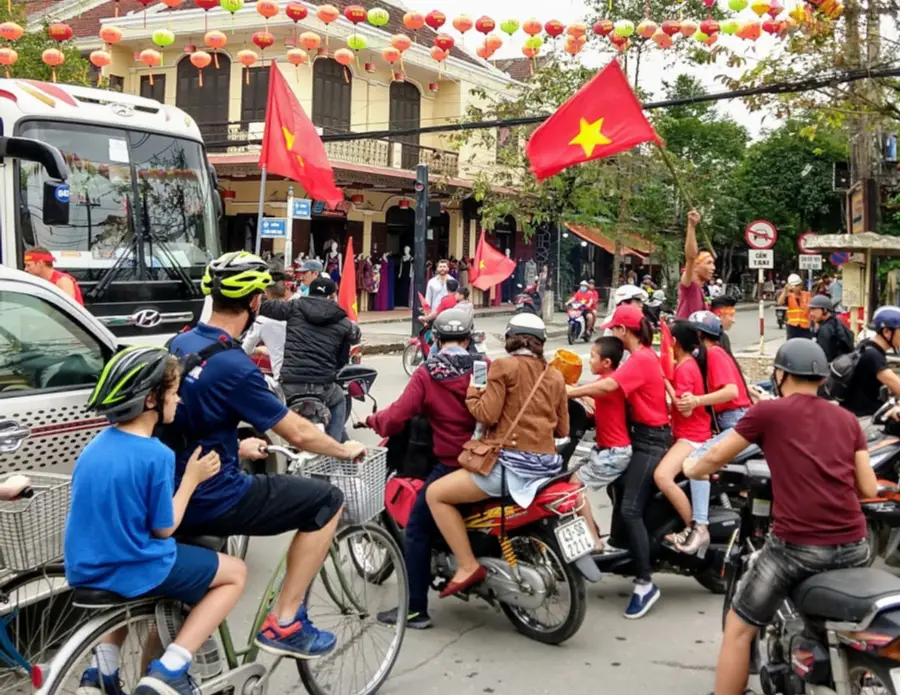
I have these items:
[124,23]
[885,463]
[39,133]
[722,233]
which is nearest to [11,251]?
[39,133]

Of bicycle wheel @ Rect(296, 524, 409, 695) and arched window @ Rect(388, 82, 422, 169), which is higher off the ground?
arched window @ Rect(388, 82, 422, 169)

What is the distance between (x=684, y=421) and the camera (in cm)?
543

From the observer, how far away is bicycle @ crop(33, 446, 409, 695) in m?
2.87

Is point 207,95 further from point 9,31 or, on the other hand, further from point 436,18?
point 436,18

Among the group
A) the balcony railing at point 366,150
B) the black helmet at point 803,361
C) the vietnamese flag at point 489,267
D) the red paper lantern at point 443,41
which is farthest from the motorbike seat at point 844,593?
the balcony railing at point 366,150

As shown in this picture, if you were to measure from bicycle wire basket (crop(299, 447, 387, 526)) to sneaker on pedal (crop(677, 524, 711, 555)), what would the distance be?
6.84 feet

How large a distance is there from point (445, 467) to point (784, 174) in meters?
40.4

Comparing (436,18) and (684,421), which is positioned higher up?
(436,18)

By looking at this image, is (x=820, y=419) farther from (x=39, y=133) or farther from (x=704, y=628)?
(x=39, y=133)

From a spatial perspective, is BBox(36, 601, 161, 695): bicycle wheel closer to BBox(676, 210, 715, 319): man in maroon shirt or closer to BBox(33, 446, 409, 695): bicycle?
BBox(33, 446, 409, 695): bicycle

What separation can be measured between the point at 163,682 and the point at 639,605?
2799 millimetres

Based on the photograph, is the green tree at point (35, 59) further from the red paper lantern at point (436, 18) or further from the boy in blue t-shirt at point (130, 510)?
the boy in blue t-shirt at point (130, 510)

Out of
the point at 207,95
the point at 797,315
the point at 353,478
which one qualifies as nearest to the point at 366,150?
the point at 207,95

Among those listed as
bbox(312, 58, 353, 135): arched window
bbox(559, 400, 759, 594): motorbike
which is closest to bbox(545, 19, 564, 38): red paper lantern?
bbox(559, 400, 759, 594): motorbike
